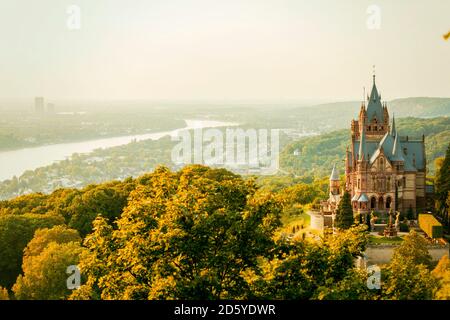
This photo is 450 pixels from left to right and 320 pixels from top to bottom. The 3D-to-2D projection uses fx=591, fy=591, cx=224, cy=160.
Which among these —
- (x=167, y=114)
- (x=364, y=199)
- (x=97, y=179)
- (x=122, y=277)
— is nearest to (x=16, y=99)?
(x=97, y=179)

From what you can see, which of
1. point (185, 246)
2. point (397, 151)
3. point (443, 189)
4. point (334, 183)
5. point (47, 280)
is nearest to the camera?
point (185, 246)

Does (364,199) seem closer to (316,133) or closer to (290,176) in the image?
(290,176)

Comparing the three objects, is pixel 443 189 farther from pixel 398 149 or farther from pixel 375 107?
pixel 375 107

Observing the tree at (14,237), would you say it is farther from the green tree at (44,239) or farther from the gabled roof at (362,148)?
the gabled roof at (362,148)

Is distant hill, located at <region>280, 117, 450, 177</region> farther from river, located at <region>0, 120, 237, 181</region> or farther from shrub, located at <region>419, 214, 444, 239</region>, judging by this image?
shrub, located at <region>419, 214, 444, 239</region>

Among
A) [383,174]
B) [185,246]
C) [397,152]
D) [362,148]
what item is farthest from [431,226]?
[185,246]

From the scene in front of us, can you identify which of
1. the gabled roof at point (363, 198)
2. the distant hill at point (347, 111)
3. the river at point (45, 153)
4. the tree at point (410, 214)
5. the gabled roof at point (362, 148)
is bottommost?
the tree at point (410, 214)

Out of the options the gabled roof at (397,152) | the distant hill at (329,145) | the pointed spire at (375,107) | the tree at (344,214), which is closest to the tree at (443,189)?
the gabled roof at (397,152)
